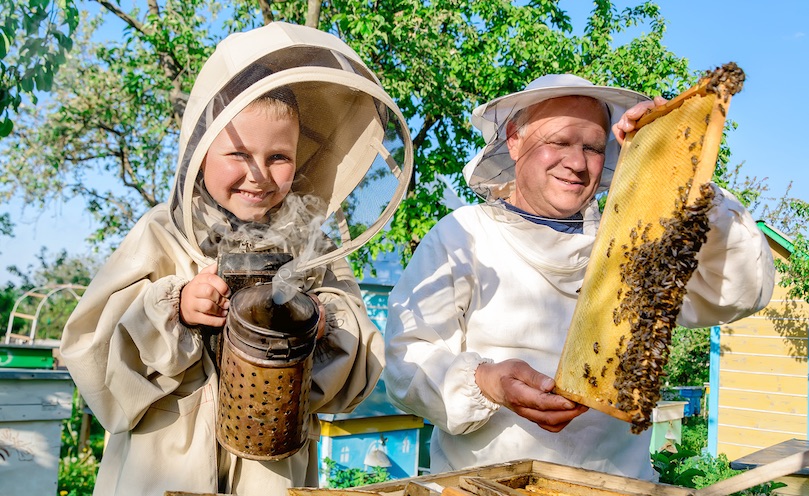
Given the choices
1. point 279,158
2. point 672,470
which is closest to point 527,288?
point 279,158

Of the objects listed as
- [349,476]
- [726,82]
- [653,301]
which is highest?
[726,82]

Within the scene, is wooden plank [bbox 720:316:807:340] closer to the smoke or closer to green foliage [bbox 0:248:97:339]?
the smoke

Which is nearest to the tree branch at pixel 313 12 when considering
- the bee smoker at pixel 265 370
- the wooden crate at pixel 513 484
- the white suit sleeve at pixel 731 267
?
the white suit sleeve at pixel 731 267

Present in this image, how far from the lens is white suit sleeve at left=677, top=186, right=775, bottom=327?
6.76ft

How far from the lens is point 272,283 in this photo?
4.92 ft

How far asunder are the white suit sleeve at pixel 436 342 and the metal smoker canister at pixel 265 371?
0.59 meters

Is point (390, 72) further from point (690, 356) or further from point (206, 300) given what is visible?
point (690, 356)

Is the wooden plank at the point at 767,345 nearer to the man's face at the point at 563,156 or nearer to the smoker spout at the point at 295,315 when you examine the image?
the man's face at the point at 563,156

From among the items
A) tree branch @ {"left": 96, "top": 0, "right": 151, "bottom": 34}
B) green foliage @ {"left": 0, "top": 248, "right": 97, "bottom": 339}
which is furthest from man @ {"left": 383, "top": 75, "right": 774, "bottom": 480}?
green foliage @ {"left": 0, "top": 248, "right": 97, "bottom": 339}

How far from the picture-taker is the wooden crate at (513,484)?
1.42 m

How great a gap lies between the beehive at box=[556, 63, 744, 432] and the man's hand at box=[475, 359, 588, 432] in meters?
0.07

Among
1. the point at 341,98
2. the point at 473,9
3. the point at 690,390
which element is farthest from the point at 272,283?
the point at 690,390

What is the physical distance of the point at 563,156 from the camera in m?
2.37

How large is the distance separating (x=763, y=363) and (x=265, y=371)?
11.5 meters
